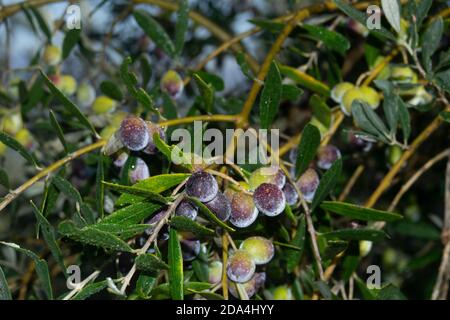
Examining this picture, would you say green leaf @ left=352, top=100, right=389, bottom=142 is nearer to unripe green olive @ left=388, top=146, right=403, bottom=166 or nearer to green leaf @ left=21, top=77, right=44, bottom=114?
unripe green olive @ left=388, top=146, right=403, bottom=166

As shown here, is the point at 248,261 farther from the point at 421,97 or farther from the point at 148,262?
the point at 421,97

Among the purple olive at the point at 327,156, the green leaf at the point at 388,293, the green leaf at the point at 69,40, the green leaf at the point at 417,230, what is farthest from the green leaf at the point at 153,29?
the green leaf at the point at 417,230

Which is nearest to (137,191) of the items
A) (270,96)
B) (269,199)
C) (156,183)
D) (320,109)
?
(156,183)

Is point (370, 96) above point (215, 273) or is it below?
above

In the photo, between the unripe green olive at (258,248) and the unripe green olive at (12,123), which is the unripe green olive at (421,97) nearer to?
the unripe green olive at (258,248)

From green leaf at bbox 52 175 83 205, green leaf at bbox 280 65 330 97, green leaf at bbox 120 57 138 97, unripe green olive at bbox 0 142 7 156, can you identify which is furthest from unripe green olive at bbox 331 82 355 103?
unripe green olive at bbox 0 142 7 156

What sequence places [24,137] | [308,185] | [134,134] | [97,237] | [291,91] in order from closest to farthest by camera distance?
1. [97,237]
2. [134,134]
3. [308,185]
4. [291,91]
5. [24,137]

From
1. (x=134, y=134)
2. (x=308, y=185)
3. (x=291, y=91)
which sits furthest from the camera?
(x=291, y=91)
